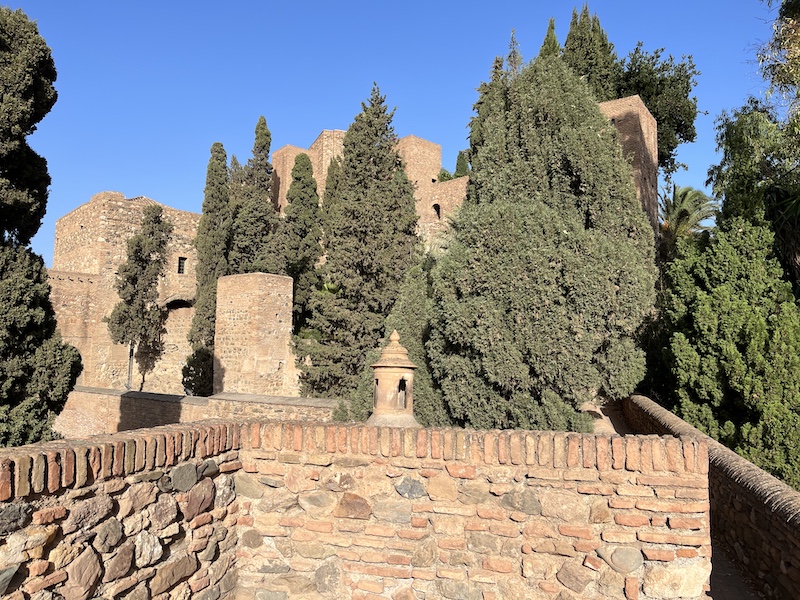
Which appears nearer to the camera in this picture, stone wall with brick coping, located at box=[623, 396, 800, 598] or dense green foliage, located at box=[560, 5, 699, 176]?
stone wall with brick coping, located at box=[623, 396, 800, 598]

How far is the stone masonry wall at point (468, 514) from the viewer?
9.80 ft

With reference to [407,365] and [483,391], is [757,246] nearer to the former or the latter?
[483,391]

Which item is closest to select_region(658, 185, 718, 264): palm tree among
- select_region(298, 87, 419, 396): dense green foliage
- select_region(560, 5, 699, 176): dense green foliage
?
select_region(560, 5, 699, 176): dense green foliage

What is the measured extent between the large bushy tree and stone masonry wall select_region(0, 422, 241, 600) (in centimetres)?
433

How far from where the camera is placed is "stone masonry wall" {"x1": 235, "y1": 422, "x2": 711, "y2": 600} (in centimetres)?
299

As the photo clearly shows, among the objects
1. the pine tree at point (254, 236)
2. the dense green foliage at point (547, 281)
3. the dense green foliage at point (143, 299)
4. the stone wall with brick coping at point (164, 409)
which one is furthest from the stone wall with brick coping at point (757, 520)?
the dense green foliage at point (143, 299)

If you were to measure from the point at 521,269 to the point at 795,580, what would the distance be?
399 cm

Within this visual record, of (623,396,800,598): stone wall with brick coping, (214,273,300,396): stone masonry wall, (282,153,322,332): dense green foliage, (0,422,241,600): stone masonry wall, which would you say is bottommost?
(623,396,800,598): stone wall with brick coping

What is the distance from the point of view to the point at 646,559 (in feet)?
9.77

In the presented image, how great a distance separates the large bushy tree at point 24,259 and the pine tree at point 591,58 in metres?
18.7

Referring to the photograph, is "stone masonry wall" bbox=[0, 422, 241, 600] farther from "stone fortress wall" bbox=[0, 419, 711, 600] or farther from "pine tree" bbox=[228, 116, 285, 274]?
"pine tree" bbox=[228, 116, 285, 274]

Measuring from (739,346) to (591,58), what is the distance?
54.5 feet

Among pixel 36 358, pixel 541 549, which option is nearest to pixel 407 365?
pixel 541 549

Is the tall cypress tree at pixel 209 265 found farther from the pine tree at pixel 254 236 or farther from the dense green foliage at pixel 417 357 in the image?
the dense green foliage at pixel 417 357
